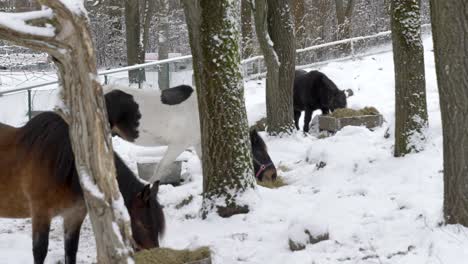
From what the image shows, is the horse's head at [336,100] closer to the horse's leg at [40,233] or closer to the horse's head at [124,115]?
the horse's head at [124,115]

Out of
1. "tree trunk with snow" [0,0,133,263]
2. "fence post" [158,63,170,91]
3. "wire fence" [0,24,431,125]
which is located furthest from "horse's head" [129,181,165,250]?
"fence post" [158,63,170,91]

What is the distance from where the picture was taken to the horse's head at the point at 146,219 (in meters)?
4.61

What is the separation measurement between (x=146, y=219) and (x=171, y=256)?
16.1 inches

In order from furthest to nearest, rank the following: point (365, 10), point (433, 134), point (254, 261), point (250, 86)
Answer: point (365, 10) → point (250, 86) → point (433, 134) → point (254, 261)

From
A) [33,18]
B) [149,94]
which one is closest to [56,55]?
[33,18]

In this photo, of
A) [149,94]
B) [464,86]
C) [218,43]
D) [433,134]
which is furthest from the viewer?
[149,94]

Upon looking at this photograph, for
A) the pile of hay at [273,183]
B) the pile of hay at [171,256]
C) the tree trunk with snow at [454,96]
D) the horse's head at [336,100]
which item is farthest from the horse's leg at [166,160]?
→ the horse's head at [336,100]

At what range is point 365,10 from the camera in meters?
30.6

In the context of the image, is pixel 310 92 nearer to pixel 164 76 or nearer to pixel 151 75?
pixel 164 76

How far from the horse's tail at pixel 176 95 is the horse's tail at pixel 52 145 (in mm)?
3480

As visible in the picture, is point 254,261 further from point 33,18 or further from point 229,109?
point 33,18

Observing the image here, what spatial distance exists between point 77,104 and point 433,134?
19.1 feet

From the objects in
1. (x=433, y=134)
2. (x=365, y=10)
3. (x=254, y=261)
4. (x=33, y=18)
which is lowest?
(x=254, y=261)

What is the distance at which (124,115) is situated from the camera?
26.7 feet
